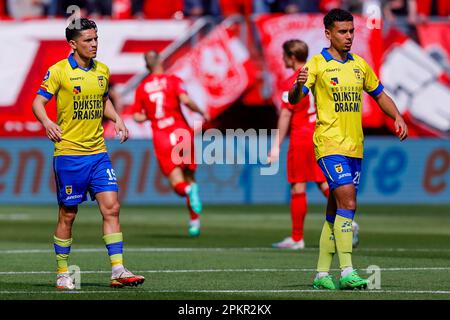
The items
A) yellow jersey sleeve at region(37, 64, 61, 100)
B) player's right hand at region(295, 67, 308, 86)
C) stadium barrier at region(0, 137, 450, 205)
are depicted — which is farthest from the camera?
stadium barrier at region(0, 137, 450, 205)

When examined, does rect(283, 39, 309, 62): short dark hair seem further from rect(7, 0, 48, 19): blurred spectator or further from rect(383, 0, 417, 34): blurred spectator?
rect(7, 0, 48, 19): blurred spectator

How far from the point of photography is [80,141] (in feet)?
38.0

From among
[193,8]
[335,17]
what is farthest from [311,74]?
[193,8]

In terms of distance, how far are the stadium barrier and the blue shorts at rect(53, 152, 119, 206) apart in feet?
44.7

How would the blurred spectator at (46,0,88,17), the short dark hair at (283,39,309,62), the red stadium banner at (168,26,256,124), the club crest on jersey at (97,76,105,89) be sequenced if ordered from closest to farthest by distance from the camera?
the club crest on jersey at (97,76,105,89) → the short dark hair at (283,39,309,62) → the red stadium banner at (168,26,256,124) → the blurred spectator at (46,0,88,17)

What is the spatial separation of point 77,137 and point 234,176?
14557 mm

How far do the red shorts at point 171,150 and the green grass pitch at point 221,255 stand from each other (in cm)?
101

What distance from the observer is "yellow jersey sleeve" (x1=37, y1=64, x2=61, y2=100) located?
11.5m

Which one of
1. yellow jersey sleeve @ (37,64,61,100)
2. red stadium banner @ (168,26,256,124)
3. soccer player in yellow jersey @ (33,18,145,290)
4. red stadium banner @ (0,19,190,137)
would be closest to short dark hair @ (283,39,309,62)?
soccer player in yellow jersey @ (33,18,145,290)

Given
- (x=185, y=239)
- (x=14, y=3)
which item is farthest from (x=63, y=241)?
(x=14, y=3)

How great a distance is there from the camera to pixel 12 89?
2650 centimetres

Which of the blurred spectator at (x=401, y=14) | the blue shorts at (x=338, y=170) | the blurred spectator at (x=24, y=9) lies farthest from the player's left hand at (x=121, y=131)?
the blurred spectator at (x=401, y=14)

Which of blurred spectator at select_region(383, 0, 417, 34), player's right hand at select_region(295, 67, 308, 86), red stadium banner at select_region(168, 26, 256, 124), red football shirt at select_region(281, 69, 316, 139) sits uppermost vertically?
blurred spectator at select_region(383, 0, 417, 34)

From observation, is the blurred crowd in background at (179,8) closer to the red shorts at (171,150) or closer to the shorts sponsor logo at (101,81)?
the red shorts at (171,150)
